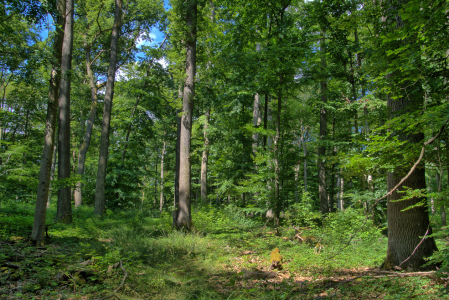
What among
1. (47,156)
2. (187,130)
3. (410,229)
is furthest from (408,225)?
(47,156)

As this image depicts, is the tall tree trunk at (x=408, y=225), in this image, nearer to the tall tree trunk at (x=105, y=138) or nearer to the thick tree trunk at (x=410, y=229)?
the thick tree trunk at (x=410, y=229)

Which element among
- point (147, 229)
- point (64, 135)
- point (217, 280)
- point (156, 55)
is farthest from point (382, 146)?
point (156, 55)

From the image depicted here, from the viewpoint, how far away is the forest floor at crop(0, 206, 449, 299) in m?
3.97

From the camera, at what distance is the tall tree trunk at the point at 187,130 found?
9023 millimetres

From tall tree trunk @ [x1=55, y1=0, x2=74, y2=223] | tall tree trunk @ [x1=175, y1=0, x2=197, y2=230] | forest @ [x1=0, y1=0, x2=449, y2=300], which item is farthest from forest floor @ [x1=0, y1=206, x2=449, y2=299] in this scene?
tall tree trunk @ [x1=55, y1=0, x2=74, y2=223]

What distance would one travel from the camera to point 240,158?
47.1ft

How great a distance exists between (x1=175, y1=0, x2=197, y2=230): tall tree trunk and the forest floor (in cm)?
74

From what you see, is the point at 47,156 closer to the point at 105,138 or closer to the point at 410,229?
the point at 105,138

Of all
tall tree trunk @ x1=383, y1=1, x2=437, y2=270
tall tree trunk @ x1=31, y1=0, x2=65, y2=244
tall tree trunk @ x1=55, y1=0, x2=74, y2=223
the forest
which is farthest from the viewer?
tall tree trunk @ x1=55, y1=0, x2=74, y2=223

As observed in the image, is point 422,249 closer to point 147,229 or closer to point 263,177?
point 263,177

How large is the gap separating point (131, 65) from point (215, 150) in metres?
8.43

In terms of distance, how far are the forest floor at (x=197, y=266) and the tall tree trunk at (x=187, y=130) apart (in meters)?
0.74

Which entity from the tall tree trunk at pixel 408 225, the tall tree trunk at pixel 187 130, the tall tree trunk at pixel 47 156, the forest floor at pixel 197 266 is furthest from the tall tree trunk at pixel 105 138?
the tall tree trunk at pixel 408 225

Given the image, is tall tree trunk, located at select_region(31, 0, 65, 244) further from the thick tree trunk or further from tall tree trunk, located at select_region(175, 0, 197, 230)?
Result: the thick tree trunk
